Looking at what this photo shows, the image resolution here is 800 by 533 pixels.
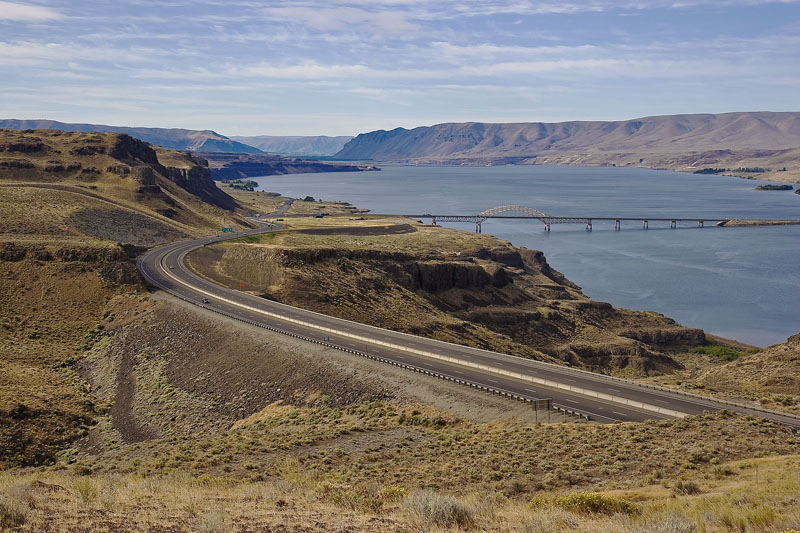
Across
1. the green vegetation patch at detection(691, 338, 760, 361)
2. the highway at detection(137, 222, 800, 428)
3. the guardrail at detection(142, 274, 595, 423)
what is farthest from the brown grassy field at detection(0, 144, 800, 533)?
the green vegetation patch at detection(691, 338, 760, 361)

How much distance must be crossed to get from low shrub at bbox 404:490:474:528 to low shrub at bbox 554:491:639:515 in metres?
3.32

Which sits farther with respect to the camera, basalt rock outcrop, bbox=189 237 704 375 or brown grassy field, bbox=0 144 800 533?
basalt rock outcrop, bbox=189 237 704 375

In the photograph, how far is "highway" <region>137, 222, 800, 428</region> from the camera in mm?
35594

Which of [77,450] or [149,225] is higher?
[149,225]

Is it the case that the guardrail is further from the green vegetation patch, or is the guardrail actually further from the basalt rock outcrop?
the green vegetation patch

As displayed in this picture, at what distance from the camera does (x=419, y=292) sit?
8412cm

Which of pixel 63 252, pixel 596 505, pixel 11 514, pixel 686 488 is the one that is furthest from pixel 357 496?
pixel 63 252

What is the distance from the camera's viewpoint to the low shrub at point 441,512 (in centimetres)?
1852

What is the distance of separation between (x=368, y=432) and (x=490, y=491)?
1152cm

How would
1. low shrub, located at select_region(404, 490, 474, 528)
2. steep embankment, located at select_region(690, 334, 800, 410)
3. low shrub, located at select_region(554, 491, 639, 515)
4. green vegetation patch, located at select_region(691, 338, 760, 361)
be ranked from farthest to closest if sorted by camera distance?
green vegetation patch, located at select_region(691, 338, 760, 361) → steep embankment, located at select_region(690, 334, 800, 410) → low shrub, located at select_region(554, 491, 639, 515) → low shrub, located at select_region(404, 490, 474, 528)

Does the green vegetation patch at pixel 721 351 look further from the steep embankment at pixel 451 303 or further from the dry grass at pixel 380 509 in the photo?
the dry grass at pixel 380 509

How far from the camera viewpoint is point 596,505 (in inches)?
783

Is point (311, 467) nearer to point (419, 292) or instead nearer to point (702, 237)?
point (419, 292)

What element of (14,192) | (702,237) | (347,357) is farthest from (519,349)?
(702,237)
